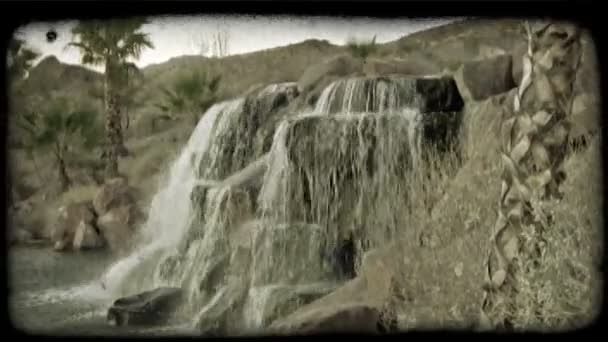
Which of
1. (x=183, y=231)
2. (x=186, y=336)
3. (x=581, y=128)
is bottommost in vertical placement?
(x=186, y=336)

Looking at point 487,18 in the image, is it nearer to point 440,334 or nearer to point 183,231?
point 440,334

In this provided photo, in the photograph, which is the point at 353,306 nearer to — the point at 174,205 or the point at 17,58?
the point at 174,205

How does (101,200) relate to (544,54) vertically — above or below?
below

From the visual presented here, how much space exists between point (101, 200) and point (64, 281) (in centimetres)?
17

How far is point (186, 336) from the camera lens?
3.80 feet

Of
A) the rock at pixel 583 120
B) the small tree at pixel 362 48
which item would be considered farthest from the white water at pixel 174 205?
the rock at pixel 583 120

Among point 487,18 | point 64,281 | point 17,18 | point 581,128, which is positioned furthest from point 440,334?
point 17,18

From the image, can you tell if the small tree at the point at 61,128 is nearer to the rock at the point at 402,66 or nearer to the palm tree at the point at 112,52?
the palm tree at the point at 112,52

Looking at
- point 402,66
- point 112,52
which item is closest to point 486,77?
point 402,66

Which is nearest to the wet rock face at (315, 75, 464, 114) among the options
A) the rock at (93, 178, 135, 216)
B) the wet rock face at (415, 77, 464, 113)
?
the wet rock face at (415, 77, 464, 113)

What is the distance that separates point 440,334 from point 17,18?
989mm

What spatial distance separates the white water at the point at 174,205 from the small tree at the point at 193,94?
2 centimetres

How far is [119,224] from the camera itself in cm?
118

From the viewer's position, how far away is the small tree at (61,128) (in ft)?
3.85
